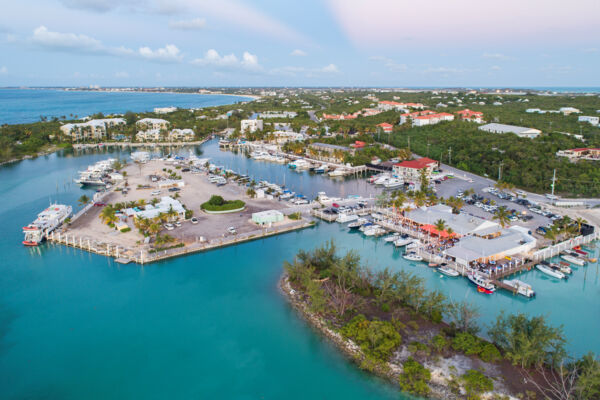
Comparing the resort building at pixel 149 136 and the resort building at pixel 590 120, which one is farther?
the resort building at pixel 149 136

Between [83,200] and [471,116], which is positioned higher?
[471,116]

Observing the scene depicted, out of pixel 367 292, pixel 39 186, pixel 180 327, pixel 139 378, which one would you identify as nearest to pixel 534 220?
pixel 367 292

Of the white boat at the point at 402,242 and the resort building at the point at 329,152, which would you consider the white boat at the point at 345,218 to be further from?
the resort building at the point at 329,152

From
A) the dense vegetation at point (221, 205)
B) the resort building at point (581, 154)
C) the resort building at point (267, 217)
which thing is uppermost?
the resort building at point (581, 154)

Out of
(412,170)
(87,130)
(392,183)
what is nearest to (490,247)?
(392,183)

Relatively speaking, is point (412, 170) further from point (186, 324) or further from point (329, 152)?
point (186, 324)

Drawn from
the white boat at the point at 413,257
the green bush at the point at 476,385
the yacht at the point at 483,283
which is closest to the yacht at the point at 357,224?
A: the white boat at the point at 413,257

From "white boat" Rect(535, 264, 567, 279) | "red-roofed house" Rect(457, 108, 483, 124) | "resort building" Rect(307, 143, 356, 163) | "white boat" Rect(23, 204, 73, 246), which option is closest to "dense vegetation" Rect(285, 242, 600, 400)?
"white boat" Rect(535, 264, 567, 279)
